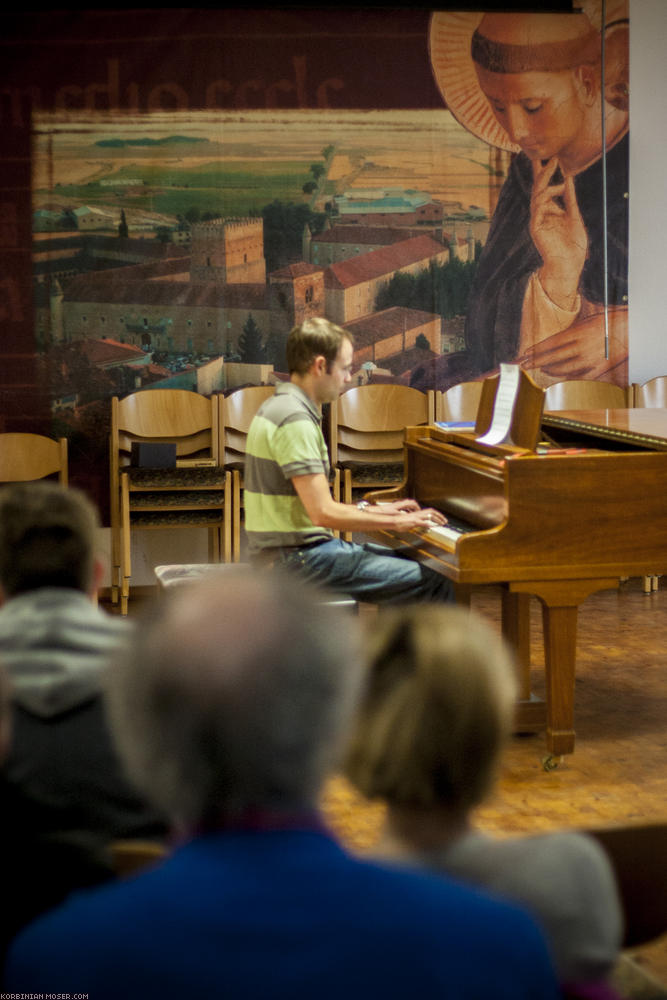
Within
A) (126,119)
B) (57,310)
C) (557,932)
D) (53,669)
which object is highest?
(126,119)

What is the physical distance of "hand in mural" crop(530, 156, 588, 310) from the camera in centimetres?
671

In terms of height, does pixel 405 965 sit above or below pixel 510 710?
below

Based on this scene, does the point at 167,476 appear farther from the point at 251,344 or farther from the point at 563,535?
the point at 563,535

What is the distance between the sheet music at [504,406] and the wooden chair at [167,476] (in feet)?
7.83

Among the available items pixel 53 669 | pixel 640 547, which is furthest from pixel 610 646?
pixel 53 669

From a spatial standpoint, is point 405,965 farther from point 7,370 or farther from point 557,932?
point 7,370

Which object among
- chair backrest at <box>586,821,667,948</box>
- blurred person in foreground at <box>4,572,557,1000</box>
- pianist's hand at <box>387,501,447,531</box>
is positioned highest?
blurred person in foreground at <box>4,572,557,1000</box>

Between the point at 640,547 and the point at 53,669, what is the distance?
2.28 metres

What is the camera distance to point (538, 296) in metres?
6.79

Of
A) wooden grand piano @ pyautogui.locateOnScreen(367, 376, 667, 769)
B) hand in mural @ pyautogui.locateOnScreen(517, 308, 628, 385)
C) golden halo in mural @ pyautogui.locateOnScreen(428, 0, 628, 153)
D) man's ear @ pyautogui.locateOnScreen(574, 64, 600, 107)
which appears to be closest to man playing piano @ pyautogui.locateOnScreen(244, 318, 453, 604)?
wooden grand piano @ pyautogui.locateOnScreen(367, 376, 667, 769)

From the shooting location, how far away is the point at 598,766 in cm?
364

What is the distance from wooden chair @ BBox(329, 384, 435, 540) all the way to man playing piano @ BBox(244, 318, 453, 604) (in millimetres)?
2585

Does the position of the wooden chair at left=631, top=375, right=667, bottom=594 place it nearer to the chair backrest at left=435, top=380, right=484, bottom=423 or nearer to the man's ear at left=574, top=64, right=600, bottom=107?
the chair backrest at left=435, top=380, right=484, bottom=423

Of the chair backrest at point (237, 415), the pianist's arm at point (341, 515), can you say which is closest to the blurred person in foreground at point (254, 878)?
the pianist's arm at point (341, 515)
